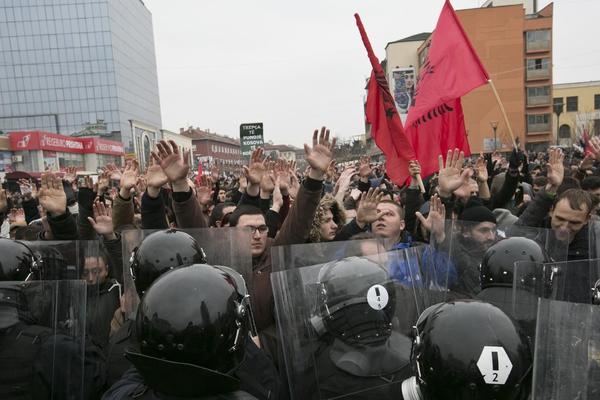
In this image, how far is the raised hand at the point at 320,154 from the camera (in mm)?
3270

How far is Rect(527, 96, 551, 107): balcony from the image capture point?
2009 inches

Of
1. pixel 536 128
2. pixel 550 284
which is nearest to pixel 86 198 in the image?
pixel 550 284

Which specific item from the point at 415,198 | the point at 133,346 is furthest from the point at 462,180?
the point at 133,346

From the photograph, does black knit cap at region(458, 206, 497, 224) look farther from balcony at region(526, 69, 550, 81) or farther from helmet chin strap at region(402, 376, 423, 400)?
balcony at region(526, 69, 550, 81)

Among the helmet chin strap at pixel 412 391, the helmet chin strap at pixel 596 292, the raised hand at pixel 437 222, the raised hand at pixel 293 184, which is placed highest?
the raised hand at pixel 293 184

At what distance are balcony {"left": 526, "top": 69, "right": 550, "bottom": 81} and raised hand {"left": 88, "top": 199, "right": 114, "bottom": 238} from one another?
→ 54.8m

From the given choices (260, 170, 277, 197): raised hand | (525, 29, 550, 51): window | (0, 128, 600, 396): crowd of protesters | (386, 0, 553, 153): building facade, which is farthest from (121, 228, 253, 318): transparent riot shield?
(525, 29, 550, 51): window

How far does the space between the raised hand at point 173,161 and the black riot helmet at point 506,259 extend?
83.4 inches

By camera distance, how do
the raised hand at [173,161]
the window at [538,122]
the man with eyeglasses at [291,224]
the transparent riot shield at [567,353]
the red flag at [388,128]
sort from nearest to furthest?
the transparent riot shield at [567,353] < the man with eyeglasses at [291,224] < the raised hand at [173,161] < the red flag at [388,128] < the window at [538,122]

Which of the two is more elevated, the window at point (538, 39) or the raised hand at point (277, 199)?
the window at point (538, 39)

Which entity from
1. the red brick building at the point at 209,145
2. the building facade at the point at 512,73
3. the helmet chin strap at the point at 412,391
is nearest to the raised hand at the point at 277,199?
the helmet chin strap at the point at 412,391

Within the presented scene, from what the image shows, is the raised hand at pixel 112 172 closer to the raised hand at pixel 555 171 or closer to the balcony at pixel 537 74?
the raised hand at pixel 555 171

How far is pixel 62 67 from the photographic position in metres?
71.4

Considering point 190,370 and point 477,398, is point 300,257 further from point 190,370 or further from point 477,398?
point 477,398
